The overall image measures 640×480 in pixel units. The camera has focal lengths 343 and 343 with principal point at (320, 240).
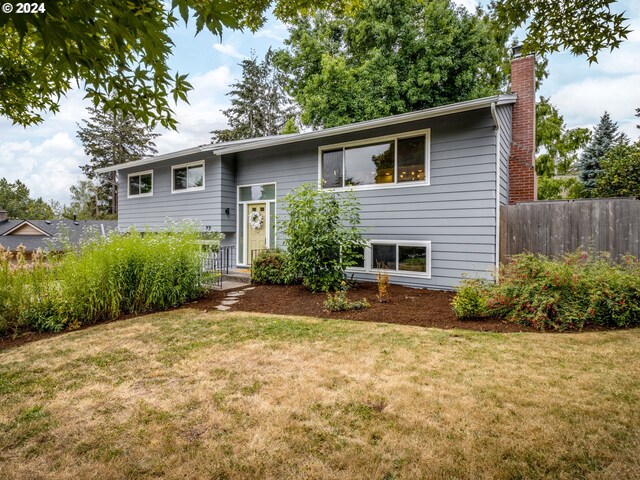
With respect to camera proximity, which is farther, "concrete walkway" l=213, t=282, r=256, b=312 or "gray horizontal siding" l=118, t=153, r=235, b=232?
"gray horizontal siding" l=118, t=153, r=235, b=232

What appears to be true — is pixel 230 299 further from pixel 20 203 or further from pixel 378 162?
pixel 20 203

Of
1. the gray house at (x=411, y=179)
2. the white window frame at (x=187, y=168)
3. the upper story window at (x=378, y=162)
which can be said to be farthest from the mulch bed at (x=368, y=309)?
the white window frame at (x=187, y=168)

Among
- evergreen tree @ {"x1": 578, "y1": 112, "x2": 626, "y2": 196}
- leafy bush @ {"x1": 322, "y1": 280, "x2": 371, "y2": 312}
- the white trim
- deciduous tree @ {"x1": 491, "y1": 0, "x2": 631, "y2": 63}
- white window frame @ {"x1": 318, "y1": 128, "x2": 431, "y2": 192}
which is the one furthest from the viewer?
the white trim

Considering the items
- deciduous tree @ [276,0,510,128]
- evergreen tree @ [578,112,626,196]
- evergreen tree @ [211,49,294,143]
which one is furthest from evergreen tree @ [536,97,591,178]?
evergreen tree @ [211,49,294,143]

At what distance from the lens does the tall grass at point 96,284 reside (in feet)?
17.5

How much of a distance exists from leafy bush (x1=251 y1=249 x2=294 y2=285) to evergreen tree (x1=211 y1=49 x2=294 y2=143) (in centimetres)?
2504

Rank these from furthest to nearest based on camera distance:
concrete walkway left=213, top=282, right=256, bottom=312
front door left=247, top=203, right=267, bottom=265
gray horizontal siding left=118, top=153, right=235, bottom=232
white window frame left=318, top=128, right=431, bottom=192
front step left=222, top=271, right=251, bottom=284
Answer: gray horizontal siding left=118, top=153, right=235, bottom=232, front door left=247, top=203, right=267, bottom=265, front step left=222, top=271, right=251, bottom=284, white window frame left=318, top=128, right=431, bottom=192, concrete walkway left=213, top=282, right=256, bottom=312

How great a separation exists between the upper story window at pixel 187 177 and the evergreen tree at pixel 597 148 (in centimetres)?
1798

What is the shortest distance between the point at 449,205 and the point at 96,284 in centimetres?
694

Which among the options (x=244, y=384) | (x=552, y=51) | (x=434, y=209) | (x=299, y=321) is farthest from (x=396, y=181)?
(x=244, y=384)

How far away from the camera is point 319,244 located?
7.49 metres

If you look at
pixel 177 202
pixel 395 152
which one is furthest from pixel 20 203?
pixel 395 152

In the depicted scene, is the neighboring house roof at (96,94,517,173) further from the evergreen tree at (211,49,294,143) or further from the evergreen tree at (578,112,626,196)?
the evergreen tree at (211,49,294,143)

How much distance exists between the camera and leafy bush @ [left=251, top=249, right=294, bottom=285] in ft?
27.5
